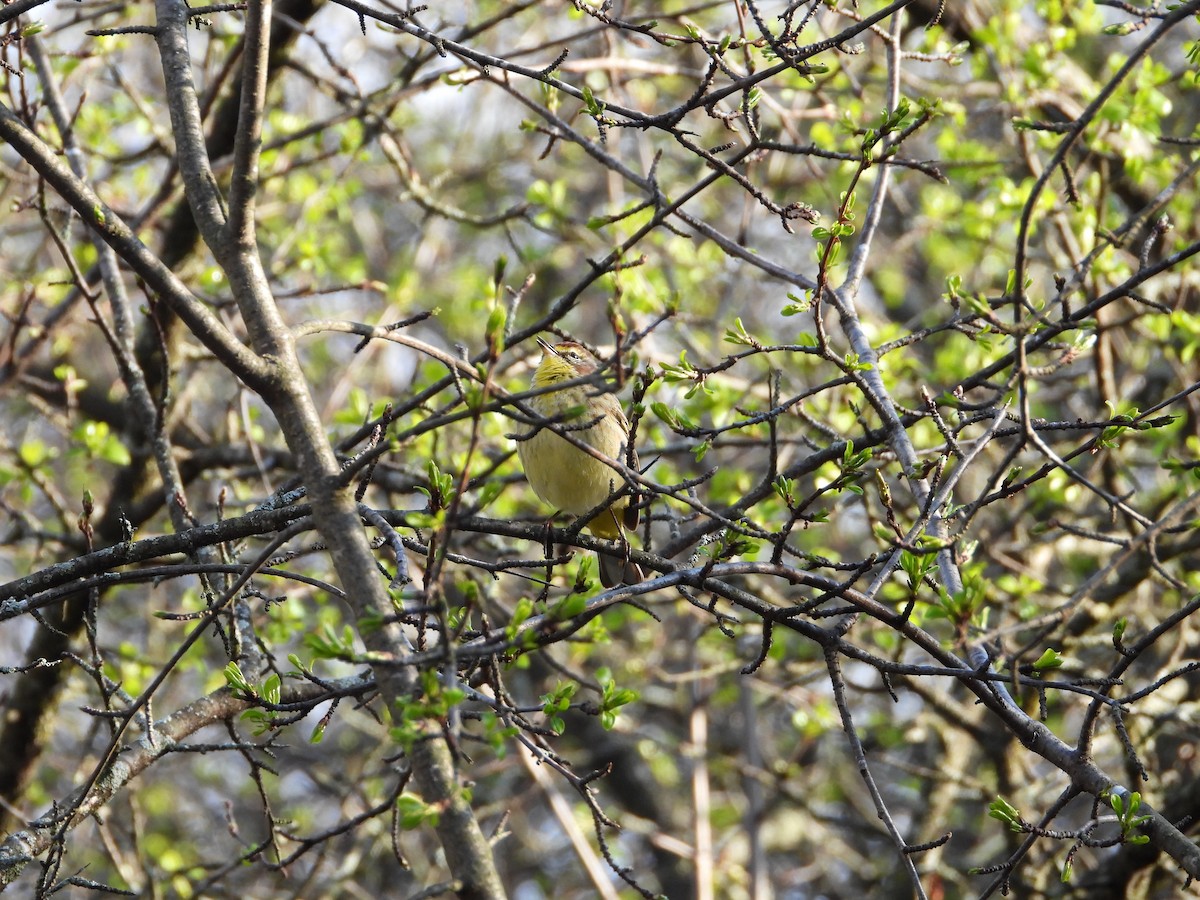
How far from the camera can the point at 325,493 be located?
8.87 ft

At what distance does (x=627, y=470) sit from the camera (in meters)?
2.75

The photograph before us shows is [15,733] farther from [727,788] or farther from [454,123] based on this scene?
[454,123]

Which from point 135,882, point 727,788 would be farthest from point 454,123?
point 135,882

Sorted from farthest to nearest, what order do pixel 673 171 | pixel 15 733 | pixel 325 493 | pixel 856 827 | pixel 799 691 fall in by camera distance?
pixel 673 171, pixel 799 691, pixel 856 827, pixel 15 733, pixel 325 493

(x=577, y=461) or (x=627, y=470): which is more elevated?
(x=577, y=461)

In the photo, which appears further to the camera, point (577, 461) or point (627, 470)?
point (577, 461)

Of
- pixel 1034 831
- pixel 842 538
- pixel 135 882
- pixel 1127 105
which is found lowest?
pixel 1034 831

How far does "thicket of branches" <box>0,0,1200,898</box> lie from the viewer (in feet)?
9.50

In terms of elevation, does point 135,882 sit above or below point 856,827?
above

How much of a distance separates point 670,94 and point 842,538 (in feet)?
14.2

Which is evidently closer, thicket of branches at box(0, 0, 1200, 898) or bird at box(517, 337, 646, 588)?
thicket of branches at box(0, 0, 1200, 898)

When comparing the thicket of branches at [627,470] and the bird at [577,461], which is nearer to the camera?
the thicket of branches at [627,470]

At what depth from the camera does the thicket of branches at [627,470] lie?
2895mm

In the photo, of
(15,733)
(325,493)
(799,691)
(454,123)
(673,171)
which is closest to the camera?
(325,493)
